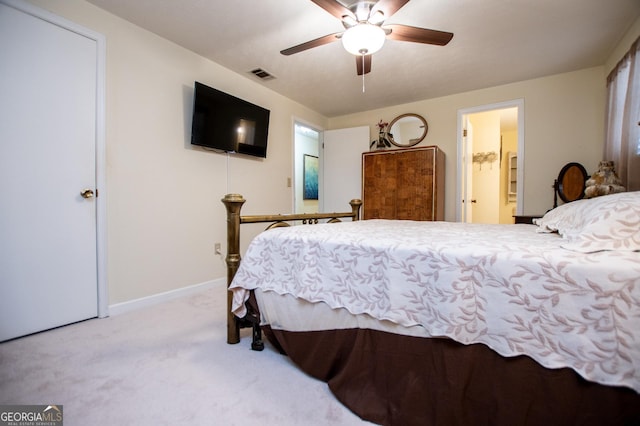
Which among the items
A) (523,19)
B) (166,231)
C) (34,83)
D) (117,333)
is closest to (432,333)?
(117,333)

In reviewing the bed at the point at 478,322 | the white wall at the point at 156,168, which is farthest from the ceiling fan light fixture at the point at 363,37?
the white wall at the point at 156,168

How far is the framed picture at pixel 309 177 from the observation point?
18.8ft

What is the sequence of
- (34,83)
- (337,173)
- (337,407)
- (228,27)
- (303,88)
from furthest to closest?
(337,173) < (303,88) < (228,27) < (34,83) < (337,407)

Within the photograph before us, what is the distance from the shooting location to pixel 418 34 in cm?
193

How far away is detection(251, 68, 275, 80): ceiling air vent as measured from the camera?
3133 mm

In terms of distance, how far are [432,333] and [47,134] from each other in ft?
8.52

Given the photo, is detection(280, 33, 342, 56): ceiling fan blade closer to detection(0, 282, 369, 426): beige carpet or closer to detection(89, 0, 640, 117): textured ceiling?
detection(89, 0, 640, 117): textured ceiling

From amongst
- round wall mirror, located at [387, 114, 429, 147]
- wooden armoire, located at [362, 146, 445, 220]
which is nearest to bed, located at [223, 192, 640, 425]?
wooden armoire, located at [362, 146, 445, 220]

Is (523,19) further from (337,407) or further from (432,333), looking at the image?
(337,407)

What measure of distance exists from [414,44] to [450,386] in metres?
2.68

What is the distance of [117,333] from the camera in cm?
188

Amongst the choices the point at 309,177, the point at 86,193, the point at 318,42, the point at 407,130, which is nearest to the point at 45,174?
the point at 86,193

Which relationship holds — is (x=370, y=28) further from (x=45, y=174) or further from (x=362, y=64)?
(x=45, y=174)

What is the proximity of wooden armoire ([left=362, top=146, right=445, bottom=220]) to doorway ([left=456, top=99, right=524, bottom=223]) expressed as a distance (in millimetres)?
350
